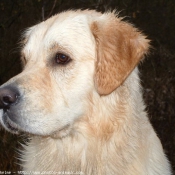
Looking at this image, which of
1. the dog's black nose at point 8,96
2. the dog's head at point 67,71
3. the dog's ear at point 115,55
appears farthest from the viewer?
the dog's ear at point 115,55

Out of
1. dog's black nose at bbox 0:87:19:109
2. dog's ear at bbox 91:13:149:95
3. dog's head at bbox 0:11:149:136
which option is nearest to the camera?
dog's black nose at bbox 0:87:19:109

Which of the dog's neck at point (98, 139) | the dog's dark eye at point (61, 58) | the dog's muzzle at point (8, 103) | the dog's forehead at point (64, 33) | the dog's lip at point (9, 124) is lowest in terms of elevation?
the dog's neck at point (98, 139)

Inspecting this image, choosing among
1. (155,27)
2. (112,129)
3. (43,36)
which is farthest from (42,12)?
(112,129)

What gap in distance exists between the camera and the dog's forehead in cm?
369

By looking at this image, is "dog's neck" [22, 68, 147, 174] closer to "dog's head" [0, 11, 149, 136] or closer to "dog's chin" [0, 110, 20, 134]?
"dog's head" [0, 11, 149, 136]

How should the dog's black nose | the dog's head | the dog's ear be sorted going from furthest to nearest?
1. the dog's ear
2. the dog's head
3. the dog's black nose

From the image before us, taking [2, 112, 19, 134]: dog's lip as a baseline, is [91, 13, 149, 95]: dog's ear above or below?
above

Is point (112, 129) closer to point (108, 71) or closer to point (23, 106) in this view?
point (108, 71)

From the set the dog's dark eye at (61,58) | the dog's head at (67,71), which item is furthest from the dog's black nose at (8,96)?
the dog's dark eye at (61,58)

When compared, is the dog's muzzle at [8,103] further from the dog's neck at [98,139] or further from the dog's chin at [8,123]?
the dog's neck at [98,139]

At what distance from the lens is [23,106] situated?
3.35 m

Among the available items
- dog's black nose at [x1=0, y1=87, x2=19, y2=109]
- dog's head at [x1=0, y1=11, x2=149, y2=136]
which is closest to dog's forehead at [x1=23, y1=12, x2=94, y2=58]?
dog's head at [x1=0, y1=11, x2=149, y2=136]

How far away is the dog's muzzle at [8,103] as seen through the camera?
3299 millimetres

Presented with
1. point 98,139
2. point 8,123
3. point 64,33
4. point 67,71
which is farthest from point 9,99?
point 98,139
